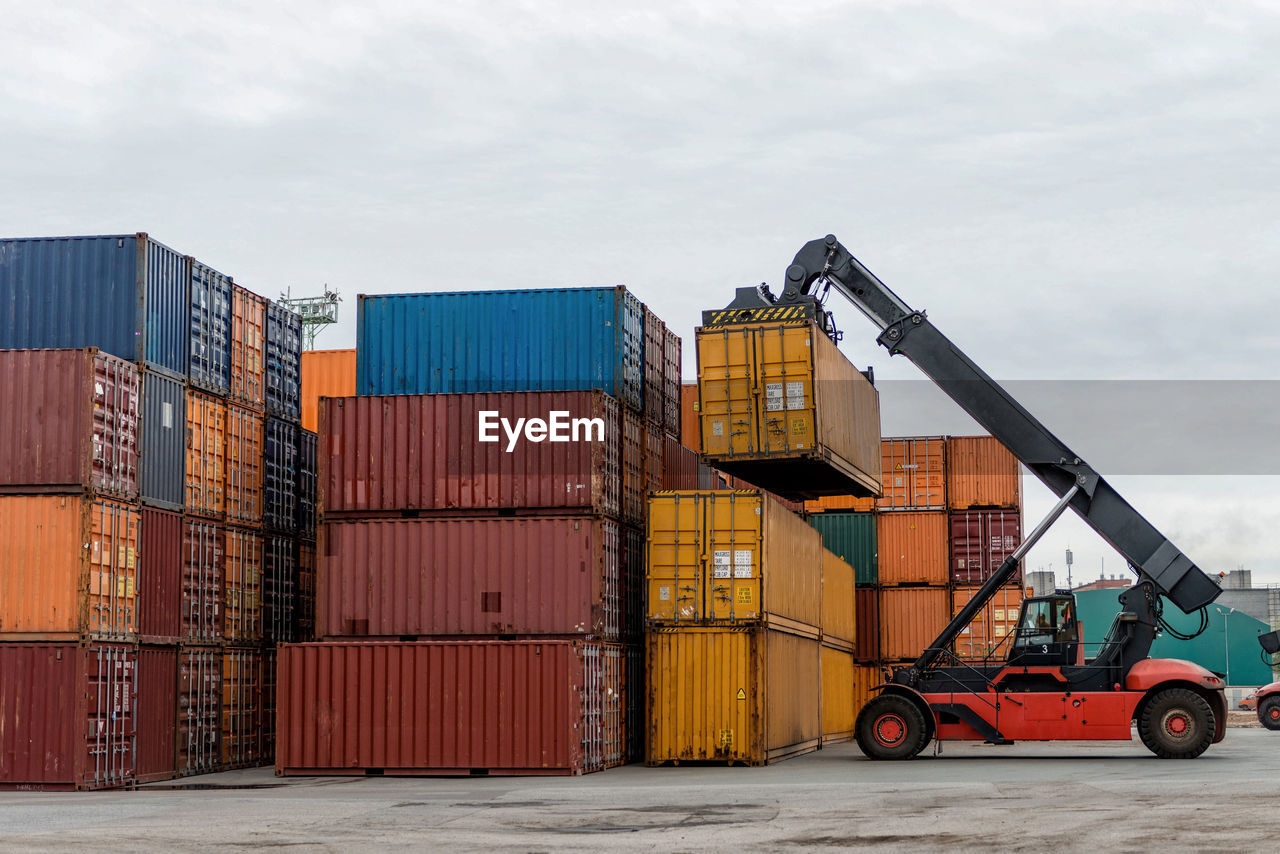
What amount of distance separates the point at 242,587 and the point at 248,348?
442 cm

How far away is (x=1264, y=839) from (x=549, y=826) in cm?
721

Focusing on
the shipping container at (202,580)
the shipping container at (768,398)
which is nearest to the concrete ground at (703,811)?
the shipping container at (202,580)

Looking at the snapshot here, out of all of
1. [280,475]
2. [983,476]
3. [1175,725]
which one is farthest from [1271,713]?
[280,475]

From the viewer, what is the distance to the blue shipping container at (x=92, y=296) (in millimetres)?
23719

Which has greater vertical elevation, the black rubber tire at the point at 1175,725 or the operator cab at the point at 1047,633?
the operator cab at the point at 1047,633

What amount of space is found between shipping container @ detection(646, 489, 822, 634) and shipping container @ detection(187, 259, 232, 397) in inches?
316

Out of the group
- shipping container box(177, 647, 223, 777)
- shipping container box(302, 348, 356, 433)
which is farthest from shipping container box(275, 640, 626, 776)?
shipping container box(302, 348, 356, 433)

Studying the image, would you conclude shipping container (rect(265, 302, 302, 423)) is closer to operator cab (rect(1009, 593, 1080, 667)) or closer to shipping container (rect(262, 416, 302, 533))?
shipping container (rect(262, 416, 302, 533))

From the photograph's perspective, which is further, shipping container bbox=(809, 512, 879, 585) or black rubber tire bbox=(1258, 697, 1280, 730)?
black rubber tire bbox=(1258, 697, 1280, 730)

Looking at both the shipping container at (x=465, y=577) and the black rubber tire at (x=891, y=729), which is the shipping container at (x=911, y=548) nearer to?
the black rubber tire at (x=891, y=729)

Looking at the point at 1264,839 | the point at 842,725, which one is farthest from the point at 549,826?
the point at 842,725

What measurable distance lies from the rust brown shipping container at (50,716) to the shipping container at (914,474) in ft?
73.0

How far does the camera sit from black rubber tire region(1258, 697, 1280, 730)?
1730 inches

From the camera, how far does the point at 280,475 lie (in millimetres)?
28609
